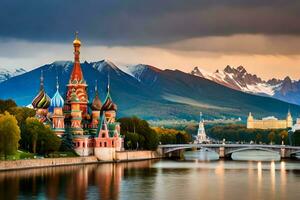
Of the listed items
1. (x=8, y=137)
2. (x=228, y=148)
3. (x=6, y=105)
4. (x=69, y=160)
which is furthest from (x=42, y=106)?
(x=228, y=148)

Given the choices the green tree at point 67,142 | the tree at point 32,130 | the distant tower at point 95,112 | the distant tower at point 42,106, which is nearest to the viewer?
the tree at point 32,130

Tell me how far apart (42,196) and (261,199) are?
1686cm

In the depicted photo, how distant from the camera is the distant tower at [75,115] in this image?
369 feet

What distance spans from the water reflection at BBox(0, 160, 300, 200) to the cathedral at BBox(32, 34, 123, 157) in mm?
14246

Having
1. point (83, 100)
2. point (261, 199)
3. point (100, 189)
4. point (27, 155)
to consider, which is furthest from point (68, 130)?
point (261, 199)

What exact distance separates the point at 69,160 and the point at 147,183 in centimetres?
2568

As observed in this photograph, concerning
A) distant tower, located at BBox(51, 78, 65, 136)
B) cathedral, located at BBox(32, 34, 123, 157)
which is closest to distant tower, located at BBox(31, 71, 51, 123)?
cathedral, located at BBox(32, 34, 123, 157)

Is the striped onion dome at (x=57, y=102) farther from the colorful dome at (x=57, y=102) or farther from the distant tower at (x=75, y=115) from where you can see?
the distant tower at (x=75, y=115)

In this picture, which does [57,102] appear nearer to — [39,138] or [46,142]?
[46,142]

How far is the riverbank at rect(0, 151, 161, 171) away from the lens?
83812 millimetres

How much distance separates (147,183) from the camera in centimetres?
7600

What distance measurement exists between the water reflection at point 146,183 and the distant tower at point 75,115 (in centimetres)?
1570

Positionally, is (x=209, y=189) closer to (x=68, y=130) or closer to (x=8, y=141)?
(x=8, y=141)

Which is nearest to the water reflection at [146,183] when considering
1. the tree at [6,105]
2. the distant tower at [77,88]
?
the tree at [6,105]
